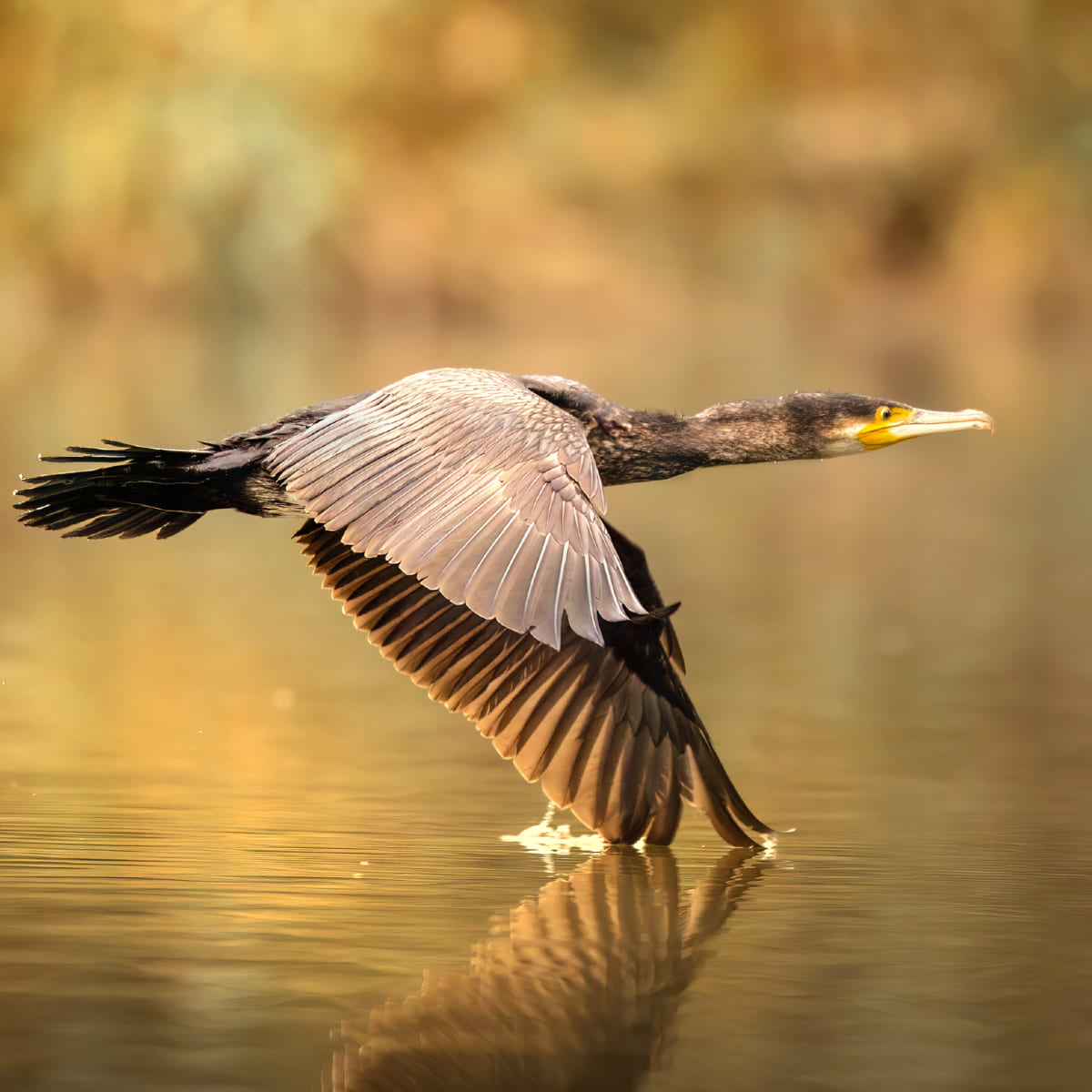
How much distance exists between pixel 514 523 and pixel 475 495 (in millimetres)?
242

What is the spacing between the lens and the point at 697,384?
2692 centimetres

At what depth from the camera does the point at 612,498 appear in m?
17.6

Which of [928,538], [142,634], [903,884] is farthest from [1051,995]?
[928,538]

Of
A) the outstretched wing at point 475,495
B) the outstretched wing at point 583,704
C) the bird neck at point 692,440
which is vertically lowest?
the outstretched wing at point 583,704

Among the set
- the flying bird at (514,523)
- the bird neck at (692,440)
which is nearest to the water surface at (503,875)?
the flying bird at (514,523)

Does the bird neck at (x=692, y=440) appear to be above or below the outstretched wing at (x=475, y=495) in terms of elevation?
above

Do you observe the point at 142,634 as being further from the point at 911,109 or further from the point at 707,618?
the point at 911,109

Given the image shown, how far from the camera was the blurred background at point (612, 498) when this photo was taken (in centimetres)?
491

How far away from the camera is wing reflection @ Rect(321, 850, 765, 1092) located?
4.12 metres

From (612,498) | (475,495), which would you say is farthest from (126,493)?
(612,498)

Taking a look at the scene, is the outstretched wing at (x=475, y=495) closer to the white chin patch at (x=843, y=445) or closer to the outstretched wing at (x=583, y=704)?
the outstretched wing at (x=583, y=704)

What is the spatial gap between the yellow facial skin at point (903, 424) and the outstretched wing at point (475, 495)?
177 cm

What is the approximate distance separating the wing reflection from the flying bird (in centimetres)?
74

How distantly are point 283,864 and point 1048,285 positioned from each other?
41.5 meters
